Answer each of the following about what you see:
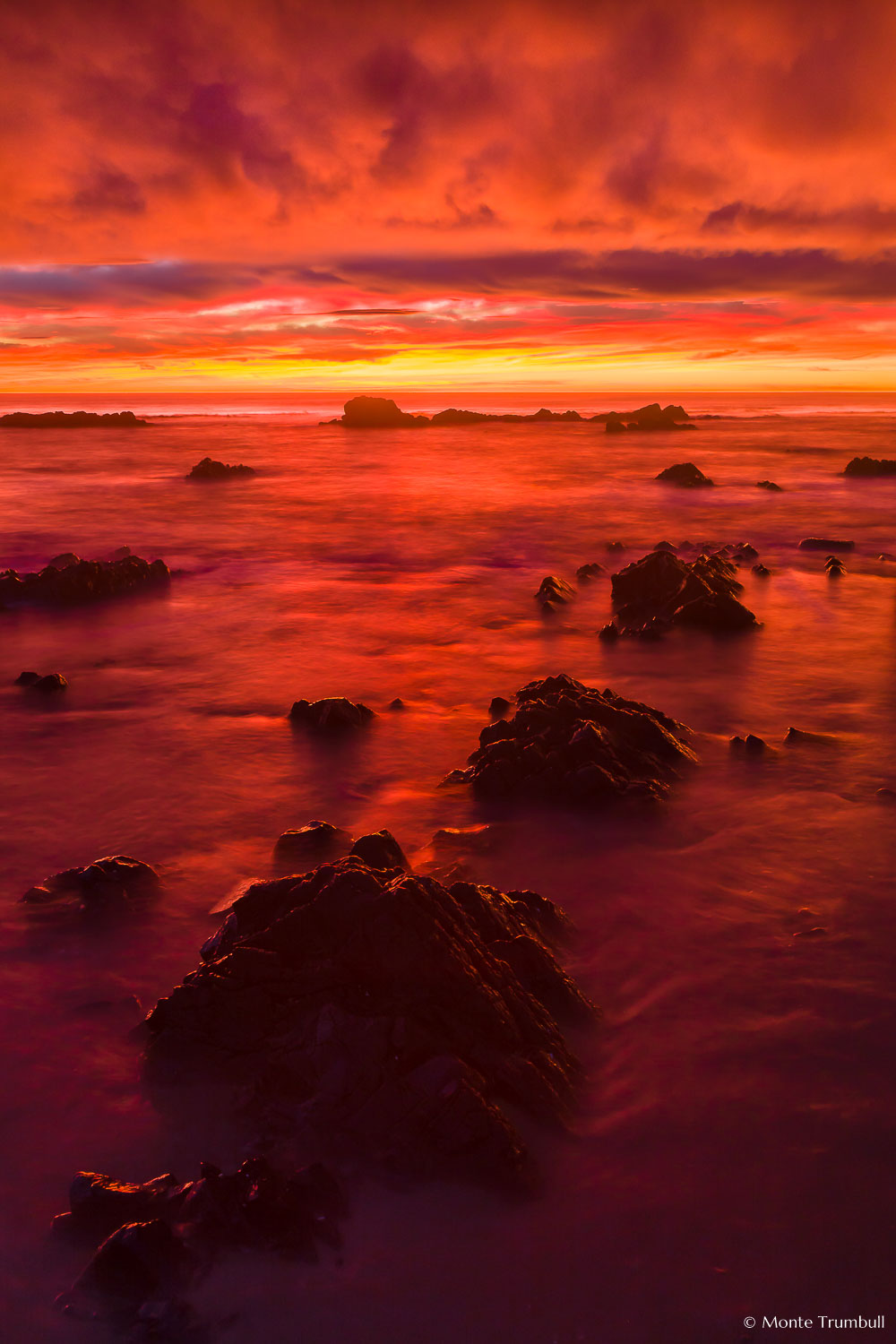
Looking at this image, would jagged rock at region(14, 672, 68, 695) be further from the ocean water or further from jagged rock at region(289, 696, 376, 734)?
jagged rock at region(289, 696, 376, 734)

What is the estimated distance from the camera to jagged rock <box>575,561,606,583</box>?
16.4 metres

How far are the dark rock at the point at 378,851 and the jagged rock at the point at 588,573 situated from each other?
11.9 m

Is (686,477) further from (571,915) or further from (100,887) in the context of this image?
(100,887)

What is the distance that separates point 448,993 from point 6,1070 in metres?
2.25

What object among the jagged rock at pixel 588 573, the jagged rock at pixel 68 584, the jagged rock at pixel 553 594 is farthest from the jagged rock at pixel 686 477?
the jagged rock at pixel 68 584

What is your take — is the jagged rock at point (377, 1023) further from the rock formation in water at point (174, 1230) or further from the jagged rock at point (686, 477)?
the jagged rock at point (686, 477)

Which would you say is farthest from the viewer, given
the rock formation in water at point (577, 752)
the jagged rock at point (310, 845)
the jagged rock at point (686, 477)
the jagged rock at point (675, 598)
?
the jagged rock at point (686, 477)

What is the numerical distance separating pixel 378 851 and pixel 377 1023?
1.49 metres

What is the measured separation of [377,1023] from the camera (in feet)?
12.0

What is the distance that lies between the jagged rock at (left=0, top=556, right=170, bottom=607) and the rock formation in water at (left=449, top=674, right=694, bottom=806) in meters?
9.94

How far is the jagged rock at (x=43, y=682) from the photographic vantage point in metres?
9.66

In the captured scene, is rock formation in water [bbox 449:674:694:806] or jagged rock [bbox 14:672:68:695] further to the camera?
jagged rock [bbox 14:672:68:695]

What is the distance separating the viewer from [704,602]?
39.9 ft

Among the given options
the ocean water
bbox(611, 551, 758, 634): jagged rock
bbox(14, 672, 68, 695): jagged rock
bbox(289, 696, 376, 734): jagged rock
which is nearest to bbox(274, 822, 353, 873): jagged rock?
the ocean water
